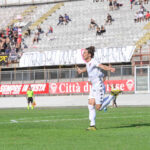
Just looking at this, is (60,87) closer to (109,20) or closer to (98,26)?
(98,26)

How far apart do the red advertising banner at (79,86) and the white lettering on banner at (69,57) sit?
10.8 feet

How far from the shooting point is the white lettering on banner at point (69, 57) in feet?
139

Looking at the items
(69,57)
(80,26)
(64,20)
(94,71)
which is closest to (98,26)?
(80,26)

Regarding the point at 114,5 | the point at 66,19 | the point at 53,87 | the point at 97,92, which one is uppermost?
the point at 114,5

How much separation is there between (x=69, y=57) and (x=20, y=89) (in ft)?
19.7

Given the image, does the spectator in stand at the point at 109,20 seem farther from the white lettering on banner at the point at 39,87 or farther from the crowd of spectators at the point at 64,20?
the white lettering on banner at the point at 39,87

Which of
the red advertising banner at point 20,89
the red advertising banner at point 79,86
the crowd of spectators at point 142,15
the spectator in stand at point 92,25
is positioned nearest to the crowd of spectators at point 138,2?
the crowd of spectators at point 142,15

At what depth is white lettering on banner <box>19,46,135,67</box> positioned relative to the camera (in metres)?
42.3

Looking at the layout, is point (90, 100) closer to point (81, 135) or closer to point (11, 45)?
point (81, 135)

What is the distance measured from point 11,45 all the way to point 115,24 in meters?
11.9

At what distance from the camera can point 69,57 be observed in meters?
45.2

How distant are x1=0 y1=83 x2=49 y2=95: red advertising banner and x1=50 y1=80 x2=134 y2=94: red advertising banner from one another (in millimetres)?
687

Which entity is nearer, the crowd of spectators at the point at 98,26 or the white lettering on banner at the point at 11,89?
the white lettering on banner at the point at 11,89

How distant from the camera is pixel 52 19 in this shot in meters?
54.8
